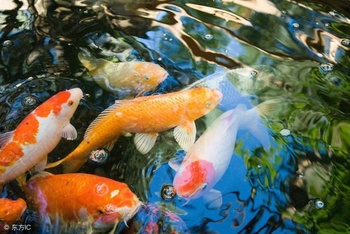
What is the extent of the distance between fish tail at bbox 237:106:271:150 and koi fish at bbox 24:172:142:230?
1.77ft

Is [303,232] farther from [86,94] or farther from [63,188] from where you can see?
[86,94]

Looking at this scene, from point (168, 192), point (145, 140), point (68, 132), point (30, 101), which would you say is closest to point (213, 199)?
point (168, 192)

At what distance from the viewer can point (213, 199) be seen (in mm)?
1593

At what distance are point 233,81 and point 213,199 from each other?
540 millimetres

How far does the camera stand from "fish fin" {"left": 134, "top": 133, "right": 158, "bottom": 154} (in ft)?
5.51

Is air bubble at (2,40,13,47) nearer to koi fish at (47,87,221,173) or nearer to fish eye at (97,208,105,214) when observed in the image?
koi fish at (47,87,221,173)

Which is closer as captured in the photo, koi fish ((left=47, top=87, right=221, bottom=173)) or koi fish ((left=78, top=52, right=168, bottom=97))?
koi fish ((left=47, top=87, right=221, bottom=173))

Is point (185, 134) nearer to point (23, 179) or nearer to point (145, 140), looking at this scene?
point (145, 140)

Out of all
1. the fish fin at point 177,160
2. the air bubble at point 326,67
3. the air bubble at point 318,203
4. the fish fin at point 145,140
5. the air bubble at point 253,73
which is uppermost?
the air bubble at point 326,67

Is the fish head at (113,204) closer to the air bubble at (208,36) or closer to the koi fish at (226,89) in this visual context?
the koi fish at (226,89)

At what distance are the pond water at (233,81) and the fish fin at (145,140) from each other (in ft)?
0.14


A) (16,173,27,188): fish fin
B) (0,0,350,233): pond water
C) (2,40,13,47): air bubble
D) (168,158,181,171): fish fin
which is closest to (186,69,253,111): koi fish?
(0,0,350,233): pond water

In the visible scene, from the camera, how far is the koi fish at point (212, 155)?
1.47m

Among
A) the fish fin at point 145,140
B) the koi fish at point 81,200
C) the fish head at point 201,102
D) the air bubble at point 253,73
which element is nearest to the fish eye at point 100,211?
the koi fish at point 81,200
